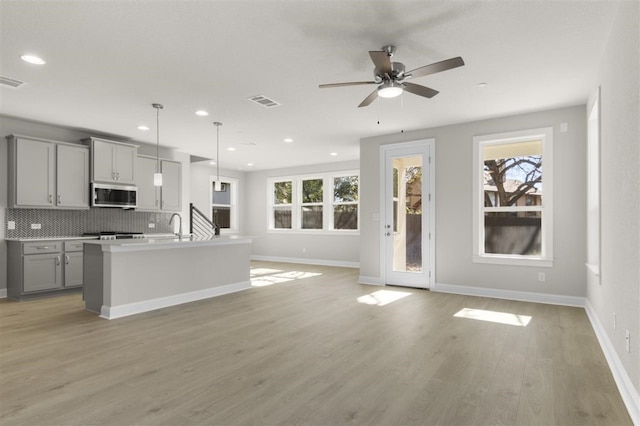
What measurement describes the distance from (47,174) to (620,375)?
282 inches

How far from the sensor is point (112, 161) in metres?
6.30

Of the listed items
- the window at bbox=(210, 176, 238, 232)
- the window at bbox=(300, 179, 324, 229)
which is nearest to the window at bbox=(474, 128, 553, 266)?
the window at bbox=(300, 179, 324, 229)

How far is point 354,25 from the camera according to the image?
2.91m

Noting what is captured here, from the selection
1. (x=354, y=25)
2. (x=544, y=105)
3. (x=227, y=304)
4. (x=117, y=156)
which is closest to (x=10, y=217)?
(x=117, y=156)

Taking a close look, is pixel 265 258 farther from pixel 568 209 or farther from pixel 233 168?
pixel 568 209

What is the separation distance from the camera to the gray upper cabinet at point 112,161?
239 inches

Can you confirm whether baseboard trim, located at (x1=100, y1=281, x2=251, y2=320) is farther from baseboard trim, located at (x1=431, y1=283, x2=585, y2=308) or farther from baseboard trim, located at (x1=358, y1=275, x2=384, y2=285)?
baseboard trim, located at (x1=431, y1=283, x2=585, y2=308)

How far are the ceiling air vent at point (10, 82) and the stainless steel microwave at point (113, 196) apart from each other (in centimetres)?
216

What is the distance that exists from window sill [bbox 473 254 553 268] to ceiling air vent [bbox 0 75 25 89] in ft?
20.8

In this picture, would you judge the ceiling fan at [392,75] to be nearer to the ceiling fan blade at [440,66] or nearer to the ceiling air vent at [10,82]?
the ceiling fan blade at [440,66]

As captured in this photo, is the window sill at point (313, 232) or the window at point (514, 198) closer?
the window at point (514, 198)

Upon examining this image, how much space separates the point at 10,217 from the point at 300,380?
17.9 feet

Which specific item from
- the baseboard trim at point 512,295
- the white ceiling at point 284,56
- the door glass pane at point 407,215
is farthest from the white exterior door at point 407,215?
the white ceiling at point 284,56

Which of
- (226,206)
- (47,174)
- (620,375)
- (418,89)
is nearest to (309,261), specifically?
(226,206)
